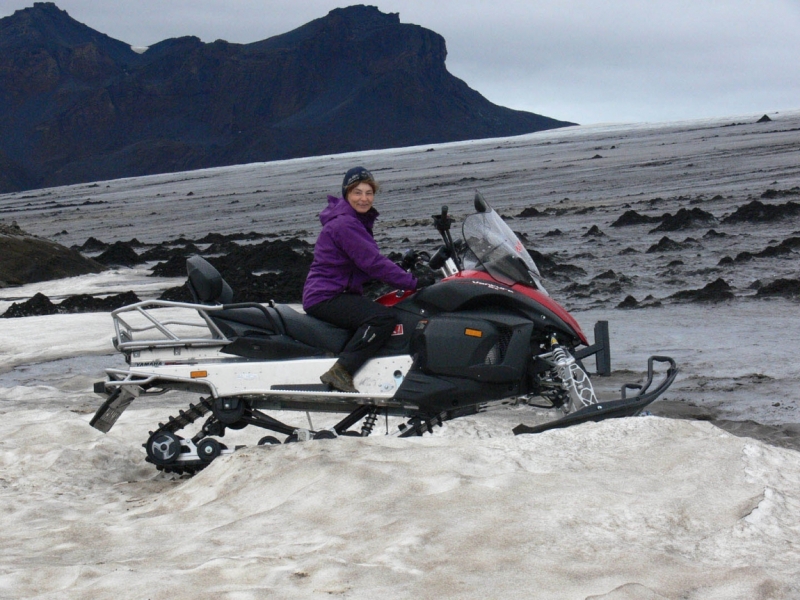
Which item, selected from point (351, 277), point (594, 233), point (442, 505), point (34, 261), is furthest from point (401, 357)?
point (34, 261)

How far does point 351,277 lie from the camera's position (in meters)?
6.04

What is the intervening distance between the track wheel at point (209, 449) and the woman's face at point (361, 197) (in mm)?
1620

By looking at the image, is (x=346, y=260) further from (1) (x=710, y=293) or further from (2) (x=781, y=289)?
(2) (x=781, y=289)

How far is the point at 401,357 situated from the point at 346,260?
2.17 ft

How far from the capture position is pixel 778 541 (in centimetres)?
400

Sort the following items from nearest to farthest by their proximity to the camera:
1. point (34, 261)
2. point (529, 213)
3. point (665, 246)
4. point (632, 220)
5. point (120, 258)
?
point (665, 246) < point (34, 261) < point (632, 220) < point (120, 258) < point (529, 213)

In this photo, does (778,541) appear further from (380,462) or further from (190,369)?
(190,369)

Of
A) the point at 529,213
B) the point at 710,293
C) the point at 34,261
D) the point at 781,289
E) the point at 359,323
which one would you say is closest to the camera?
the point at 359,323

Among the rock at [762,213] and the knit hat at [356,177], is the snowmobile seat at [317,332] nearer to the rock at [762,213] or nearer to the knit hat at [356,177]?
the knit hat at [356,177]

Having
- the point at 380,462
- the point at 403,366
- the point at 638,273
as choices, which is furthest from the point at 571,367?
the point at 638,273

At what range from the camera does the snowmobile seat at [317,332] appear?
5.95 metres

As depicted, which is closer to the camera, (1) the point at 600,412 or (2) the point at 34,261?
(1) the point at 600,412

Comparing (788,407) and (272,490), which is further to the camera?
(788,407)

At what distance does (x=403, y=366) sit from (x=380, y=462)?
107 centimetres
